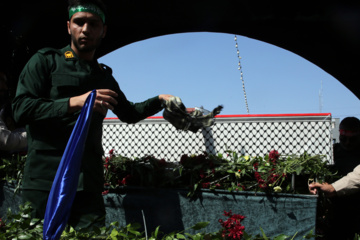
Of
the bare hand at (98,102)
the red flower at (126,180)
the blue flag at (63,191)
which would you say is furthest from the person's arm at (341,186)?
the blue flag at (63,191)

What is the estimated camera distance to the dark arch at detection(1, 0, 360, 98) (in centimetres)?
403

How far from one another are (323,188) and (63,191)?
6.72ft

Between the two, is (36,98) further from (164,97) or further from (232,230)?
(232,230)

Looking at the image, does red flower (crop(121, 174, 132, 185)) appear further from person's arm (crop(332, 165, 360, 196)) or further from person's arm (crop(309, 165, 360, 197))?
person's arm (crop(332, 165, 360, 196))

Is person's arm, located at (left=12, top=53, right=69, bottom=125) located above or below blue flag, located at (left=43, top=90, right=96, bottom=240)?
above

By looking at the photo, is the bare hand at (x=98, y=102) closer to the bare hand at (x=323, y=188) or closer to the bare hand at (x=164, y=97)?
the bare hand at (x=164, y=97)

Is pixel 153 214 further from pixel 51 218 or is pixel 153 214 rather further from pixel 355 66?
pixel 355 66

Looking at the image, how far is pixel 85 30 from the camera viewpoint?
2.18 m

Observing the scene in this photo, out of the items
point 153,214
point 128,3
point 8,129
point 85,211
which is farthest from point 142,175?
point 128,3

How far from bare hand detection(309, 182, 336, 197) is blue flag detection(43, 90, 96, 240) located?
1.85 metres

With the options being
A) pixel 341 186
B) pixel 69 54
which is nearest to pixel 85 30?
pixel 69 54

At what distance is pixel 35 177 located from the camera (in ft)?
7.04

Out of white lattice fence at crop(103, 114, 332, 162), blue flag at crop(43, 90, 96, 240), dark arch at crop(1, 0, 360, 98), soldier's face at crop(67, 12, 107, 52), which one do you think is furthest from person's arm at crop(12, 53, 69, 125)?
white lattice fence at crop(103, 114, 332, 162)

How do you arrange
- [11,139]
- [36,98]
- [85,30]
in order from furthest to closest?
[11,139] < [85,30] < [36,98]
